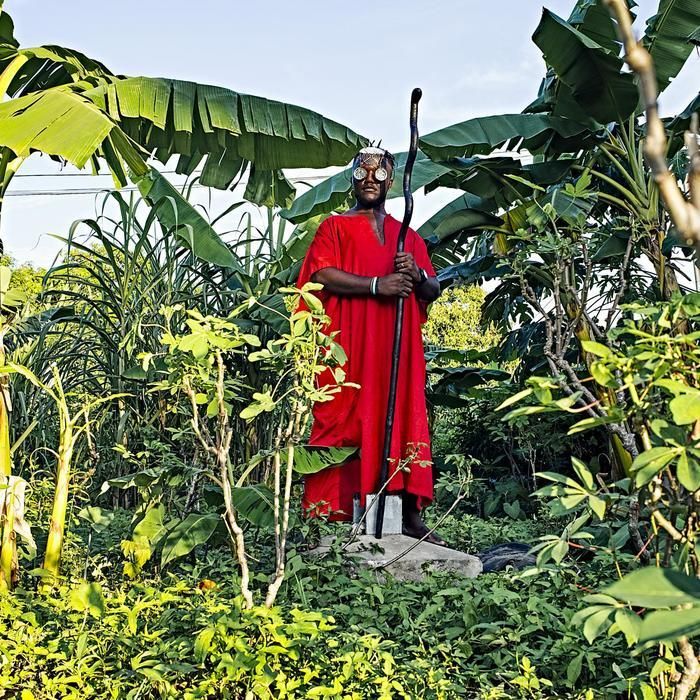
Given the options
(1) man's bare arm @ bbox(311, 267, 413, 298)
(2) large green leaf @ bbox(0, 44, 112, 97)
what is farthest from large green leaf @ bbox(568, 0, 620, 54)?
(2) large green leaf @ bbox(0, 44, 112, 97)

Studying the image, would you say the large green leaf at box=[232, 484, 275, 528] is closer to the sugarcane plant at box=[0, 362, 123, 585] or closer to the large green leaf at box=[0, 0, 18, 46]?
the sugarcane plant at box=[0, 362, 123, 585]

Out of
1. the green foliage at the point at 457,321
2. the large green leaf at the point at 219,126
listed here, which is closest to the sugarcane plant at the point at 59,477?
the large green leaf at the point at 219,126

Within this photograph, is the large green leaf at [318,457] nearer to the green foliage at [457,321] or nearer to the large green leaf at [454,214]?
the large green leaf at [454,214]

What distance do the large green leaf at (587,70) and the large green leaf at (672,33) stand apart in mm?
544

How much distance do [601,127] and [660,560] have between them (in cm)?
360

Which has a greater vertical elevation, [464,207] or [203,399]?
[464,207]

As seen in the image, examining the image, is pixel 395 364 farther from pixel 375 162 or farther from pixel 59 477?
pixel 59 477

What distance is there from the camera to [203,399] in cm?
277

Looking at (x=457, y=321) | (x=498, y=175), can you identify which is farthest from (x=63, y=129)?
(x=457, y=321)

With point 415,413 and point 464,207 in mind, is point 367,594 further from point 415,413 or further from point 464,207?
point 464,207

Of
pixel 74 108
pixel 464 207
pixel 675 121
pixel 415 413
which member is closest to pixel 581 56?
pixel 675 121

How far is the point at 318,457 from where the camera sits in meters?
4.41

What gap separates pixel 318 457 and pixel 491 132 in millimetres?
2372

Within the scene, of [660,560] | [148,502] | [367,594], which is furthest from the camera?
[148,502]
